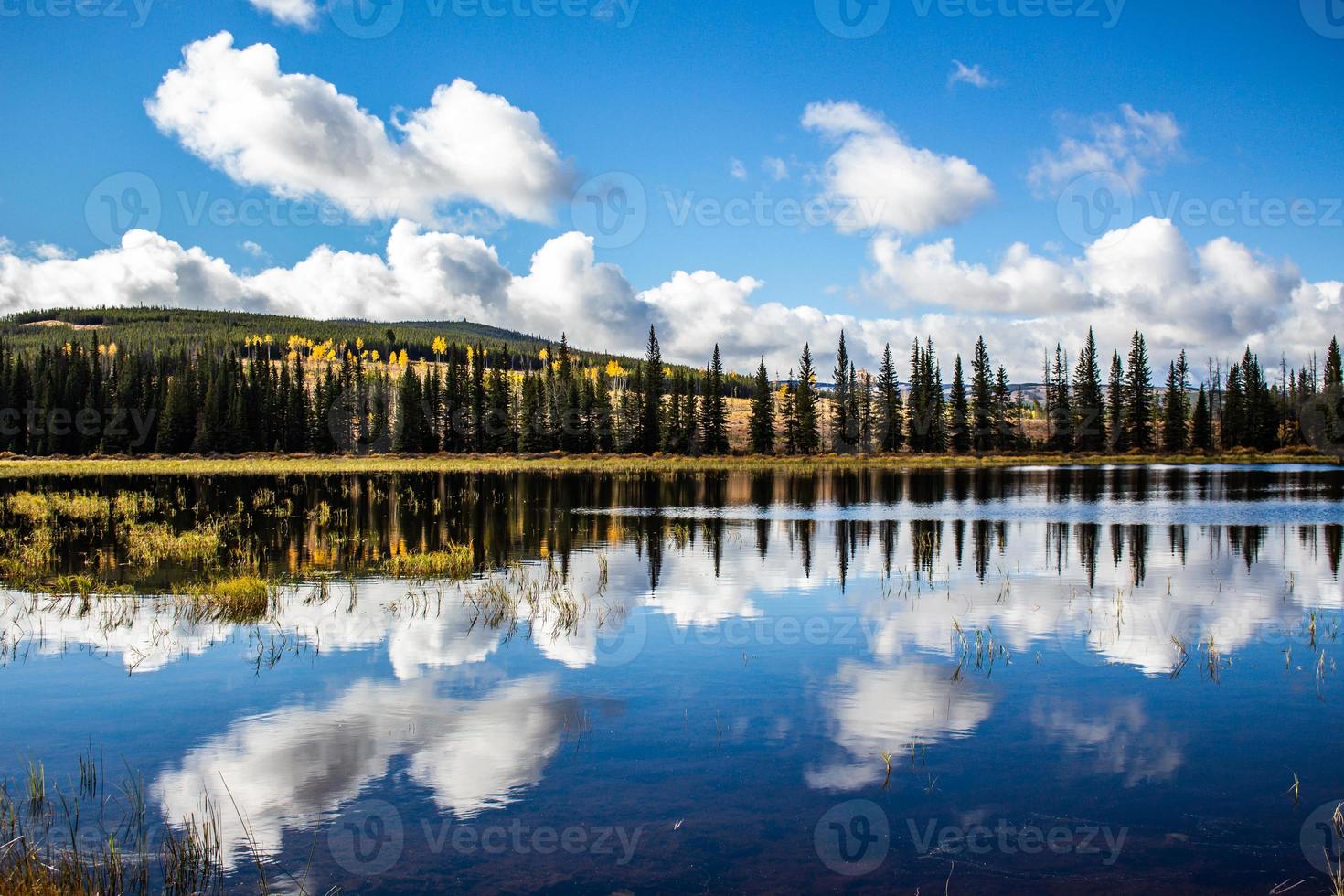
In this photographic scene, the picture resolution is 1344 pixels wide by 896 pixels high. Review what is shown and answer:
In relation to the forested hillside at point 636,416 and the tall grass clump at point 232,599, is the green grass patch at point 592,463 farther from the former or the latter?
the tall grass clump at point 232,599

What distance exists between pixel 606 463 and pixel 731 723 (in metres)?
99.6

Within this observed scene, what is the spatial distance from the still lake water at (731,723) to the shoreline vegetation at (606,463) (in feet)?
243

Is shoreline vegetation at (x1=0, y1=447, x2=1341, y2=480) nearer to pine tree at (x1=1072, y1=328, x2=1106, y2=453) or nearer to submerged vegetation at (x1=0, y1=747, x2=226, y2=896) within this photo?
pine tree at (x1=1072, y1=328, x2=1106, y2=453)

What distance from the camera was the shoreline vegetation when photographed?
96938 millimetres

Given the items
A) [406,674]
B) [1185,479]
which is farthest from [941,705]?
[1185,479]

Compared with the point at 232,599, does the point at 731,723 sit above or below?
below

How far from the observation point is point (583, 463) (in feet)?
364

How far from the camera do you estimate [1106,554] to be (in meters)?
27.8

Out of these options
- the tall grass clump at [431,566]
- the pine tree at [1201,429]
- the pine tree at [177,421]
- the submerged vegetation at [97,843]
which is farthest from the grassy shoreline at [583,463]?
the submerged vegetation at [97,843]

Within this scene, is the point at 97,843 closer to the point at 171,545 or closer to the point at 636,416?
the point at 171,545

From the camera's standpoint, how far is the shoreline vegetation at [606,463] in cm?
9694

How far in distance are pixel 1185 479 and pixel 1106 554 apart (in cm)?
5240


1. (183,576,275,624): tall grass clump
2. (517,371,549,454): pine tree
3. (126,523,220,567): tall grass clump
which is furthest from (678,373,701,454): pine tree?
(183,576,275,624): tall grass clump

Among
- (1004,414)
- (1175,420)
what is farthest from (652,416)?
(1175,420)
